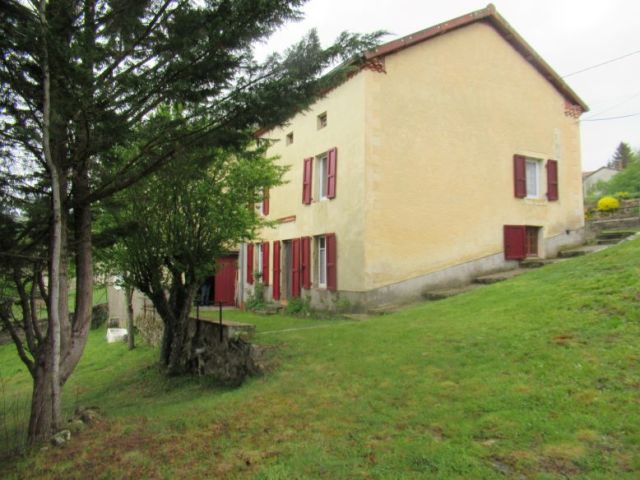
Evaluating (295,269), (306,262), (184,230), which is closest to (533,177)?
(306,262)

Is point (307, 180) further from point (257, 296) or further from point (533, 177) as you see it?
point (533, 177)

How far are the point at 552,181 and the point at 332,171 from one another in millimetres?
7185

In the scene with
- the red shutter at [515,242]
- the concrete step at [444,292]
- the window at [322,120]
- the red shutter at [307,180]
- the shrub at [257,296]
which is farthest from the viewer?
the shrub at [257,296]

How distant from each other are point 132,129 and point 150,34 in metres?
1.01

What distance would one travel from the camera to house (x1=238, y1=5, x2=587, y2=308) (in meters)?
11.9

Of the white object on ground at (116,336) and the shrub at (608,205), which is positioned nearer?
the white object on ground at (116,336)

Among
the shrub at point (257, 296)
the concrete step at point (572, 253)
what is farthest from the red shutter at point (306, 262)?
the concrete step at point (572, 253)

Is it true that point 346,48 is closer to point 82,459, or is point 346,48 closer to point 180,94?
point 180,94

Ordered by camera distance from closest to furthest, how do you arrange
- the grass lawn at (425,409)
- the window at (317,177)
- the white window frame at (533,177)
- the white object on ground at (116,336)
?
the grass lawn at (425,409) → the window at (317,177) → the white window frame at (533,177) → the white object on ground at (116,336)

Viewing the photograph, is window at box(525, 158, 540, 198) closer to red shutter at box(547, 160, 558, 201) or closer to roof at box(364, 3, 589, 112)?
red shutter at box(547, 160, 558, 201)

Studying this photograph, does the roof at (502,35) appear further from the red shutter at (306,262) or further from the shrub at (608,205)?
the red shutter at (306,262)

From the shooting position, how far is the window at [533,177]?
49.0ft

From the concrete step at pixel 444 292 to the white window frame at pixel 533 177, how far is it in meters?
4.49

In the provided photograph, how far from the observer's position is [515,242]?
13.9 metres
